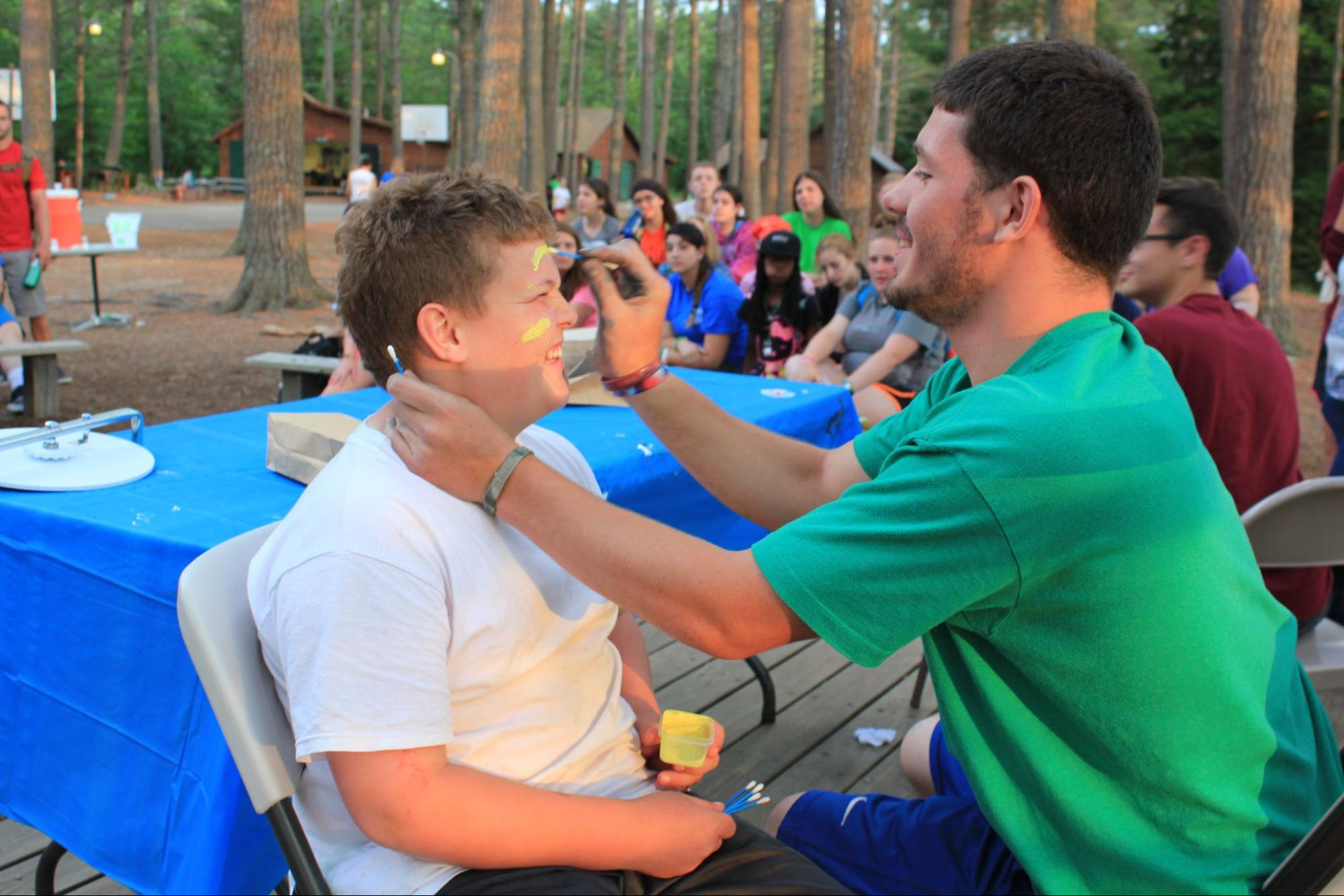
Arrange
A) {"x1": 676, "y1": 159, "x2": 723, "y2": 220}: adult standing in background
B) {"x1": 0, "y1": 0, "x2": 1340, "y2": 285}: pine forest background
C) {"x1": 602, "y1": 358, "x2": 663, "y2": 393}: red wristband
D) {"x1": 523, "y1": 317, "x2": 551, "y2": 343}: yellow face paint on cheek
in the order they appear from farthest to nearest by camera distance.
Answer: {"x1": 0, "y1": 0, "x2": 1340, "y2": 285}: pine forest background < {"x1": 676, "y1": 159, "x2": 723, "y2": 220}: adult standing in background < {"x1": 602, "y1": 358, "x2": 663, "y2": 393}: red wristband < {"x1": 523, "y1": 317, "x2": 551, "y2": 343}: yellow face paint on cheek

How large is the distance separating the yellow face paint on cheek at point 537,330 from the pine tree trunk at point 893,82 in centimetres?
3509

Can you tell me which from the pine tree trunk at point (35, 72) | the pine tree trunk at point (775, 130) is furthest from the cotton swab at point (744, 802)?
the pine tree trunk at point (775, 130)

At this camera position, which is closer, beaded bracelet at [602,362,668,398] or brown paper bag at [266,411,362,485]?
beaded bracelet at [602,362,668,398]

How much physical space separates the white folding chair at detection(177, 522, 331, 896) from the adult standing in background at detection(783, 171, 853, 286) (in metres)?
6.71

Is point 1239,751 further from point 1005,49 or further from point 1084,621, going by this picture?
point 1005,49

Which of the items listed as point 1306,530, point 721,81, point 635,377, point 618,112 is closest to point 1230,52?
point 1306,530

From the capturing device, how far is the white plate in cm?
195

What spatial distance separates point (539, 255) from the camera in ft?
5.23

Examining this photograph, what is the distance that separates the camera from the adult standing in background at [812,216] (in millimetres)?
7793

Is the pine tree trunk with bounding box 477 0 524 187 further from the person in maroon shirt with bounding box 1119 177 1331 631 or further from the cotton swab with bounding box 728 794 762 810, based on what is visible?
the cotton swab with bounding box 728 794 762 810

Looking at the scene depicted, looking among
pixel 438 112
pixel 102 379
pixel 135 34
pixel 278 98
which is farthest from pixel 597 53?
pixel 102 379

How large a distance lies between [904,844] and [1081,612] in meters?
0.57

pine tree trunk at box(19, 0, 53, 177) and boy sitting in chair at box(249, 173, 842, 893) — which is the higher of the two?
pine tree trunk at box(19, 0, 53, 177)

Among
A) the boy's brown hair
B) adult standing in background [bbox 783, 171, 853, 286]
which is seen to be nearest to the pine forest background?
adult standing in background [bbox 783, 171, 853, 286]
